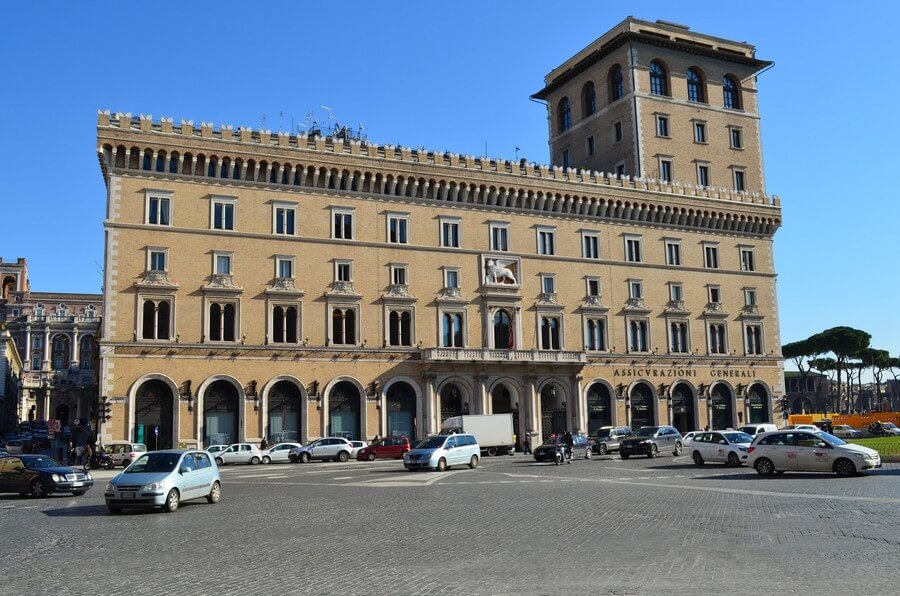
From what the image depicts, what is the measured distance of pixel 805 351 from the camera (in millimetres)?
115062

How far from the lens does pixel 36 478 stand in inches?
1037

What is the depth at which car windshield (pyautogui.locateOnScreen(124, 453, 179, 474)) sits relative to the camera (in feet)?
72.0

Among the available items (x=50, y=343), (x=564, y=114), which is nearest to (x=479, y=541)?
(x=564, y=114)

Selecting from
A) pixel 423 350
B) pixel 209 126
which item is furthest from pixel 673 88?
pixel 209 126

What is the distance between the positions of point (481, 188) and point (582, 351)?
517 inches

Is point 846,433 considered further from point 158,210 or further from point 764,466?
point 158,210

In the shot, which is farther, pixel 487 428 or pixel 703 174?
pixel 703 174

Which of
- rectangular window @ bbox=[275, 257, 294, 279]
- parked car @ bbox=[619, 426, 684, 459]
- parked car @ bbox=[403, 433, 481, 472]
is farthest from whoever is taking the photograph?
rectangular window @ bbox=[275, 257, 294, 279]

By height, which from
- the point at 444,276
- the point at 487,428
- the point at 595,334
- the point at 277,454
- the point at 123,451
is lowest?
the point at 277,454

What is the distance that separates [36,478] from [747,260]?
56770 mm

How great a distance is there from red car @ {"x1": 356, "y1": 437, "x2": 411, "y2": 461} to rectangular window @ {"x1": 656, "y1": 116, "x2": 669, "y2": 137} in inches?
1343

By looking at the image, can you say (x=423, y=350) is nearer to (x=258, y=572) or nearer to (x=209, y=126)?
(x=209, y=126)

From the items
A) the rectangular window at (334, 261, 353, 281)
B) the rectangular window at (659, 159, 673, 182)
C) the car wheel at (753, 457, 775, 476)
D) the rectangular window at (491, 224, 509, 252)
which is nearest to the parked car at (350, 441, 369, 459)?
the rectangular window at (334, 261, 353, 281)

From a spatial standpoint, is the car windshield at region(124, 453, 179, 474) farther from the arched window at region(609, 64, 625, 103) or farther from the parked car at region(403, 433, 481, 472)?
the arched window at region(609, 64, 625, 103)
